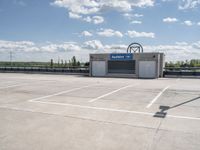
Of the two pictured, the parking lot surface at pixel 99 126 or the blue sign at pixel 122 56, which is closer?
the parking lot surface at pixel 99 126

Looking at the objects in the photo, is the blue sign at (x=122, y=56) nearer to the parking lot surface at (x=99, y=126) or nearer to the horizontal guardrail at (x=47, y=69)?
the horizontal guardrail at (x=47, y=69)

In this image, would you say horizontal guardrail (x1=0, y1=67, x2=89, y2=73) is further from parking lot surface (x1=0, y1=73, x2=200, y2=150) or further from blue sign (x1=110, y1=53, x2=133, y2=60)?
parking lot surface (x1=0, y1=73, x2=200, y2=150)

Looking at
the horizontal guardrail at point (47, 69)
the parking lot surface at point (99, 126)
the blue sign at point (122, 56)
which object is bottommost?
the parking lot surface at point (99, 126)

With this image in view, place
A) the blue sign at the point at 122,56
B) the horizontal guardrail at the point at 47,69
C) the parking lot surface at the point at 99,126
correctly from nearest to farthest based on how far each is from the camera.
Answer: the parking lot surface at the point at 99,126
the blue sign at the point at 122,56
the horizontal guardrail at the point at 47,69

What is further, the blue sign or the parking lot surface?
the blue sign

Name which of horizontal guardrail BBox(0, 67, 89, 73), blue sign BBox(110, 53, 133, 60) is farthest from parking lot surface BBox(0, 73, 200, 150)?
horizontal guardrail BBox(0, 67, 89, 73)

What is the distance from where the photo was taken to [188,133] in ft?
15.8

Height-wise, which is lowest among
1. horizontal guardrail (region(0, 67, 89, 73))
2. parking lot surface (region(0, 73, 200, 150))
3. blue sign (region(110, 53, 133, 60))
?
parking lot surface (region(0, 73, 200, 150))

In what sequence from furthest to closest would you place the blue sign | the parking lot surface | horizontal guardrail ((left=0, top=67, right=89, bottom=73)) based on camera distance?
horizontal guardrail ((left=0, top=67, right=89, bottom=73)), the blue sign, the parking lot surface

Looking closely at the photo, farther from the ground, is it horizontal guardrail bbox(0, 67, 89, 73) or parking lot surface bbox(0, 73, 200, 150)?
horizontal guardrail bbox(0, 67, 89, 73)

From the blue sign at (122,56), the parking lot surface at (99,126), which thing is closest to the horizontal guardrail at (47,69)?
the blue sign at (122,56)

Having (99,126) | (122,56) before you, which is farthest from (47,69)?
(99,126)

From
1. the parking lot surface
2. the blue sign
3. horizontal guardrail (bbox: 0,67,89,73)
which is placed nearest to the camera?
the parking lot surface

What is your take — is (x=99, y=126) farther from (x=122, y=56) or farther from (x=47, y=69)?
(x=47, y=69)
